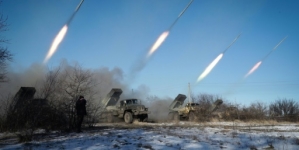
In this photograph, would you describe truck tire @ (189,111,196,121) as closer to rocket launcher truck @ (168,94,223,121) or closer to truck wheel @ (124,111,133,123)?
rocket launcher truck @ (168,94,223,121)

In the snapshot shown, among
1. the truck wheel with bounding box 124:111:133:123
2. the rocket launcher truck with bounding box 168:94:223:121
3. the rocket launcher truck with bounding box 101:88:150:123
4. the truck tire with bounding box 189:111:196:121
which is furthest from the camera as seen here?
the truck tire with bounding box 189:111:196:121

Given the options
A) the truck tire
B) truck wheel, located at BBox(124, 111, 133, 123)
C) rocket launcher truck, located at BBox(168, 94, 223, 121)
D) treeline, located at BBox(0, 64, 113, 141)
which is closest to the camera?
treeline, located at BBox(0, 64, 113, 141)

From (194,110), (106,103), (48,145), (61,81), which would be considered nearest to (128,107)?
(106,103)

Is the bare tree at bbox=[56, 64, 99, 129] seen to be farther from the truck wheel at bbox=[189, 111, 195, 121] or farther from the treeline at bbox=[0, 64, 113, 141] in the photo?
the truck wheel at bbox=[189, 111, 195, 121]

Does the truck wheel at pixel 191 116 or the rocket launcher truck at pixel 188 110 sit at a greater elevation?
the rocket launcher truck at pixel 188 110

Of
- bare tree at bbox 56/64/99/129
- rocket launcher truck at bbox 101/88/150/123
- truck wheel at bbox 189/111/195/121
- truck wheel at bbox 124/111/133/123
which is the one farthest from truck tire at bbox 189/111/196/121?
bare tree at bbox 56/64/99/129

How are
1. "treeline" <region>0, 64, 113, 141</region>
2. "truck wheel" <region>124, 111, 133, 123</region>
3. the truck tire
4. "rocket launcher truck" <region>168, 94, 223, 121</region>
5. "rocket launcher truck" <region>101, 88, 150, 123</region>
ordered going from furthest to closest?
the truck tire → "rocket launcher truck" <region>168, 94, 223, 121</region> → "rocket launcher truck" <region>101, 88, 150, 123</region> → "truck wheel" <region>124, 111, 133, 123</region> → "treeline" <region>0, 64, 113, 141</region>

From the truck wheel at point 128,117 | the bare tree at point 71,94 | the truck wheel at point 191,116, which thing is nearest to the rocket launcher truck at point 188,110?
the truck wheel at point 191,116

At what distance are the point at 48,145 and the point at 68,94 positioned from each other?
6200 mm

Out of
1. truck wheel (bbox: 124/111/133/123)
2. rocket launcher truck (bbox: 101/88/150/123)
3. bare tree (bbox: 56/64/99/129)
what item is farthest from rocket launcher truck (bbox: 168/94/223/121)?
bare tree (bbox: 56/64/99/129)

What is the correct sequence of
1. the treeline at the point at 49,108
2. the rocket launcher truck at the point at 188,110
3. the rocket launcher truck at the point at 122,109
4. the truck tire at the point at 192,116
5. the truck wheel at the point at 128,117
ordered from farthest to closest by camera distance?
the truck tire at the point at 192,116 → the rocket launcher truck at the point at 188,110 → the rocket launcher truck at the point at 122,109 → the truck wheel at the point at 128,117 → the treeline at the point at 49,108

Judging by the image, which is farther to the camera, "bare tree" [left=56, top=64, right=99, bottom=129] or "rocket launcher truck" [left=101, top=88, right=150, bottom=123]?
"rocket launcher truck" [left=101, top=88, right=150, bottom=123]

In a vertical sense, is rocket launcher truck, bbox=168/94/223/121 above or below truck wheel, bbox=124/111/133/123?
above

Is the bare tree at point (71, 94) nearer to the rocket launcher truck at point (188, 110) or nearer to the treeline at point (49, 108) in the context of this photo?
the treeline at point (49, 108)
